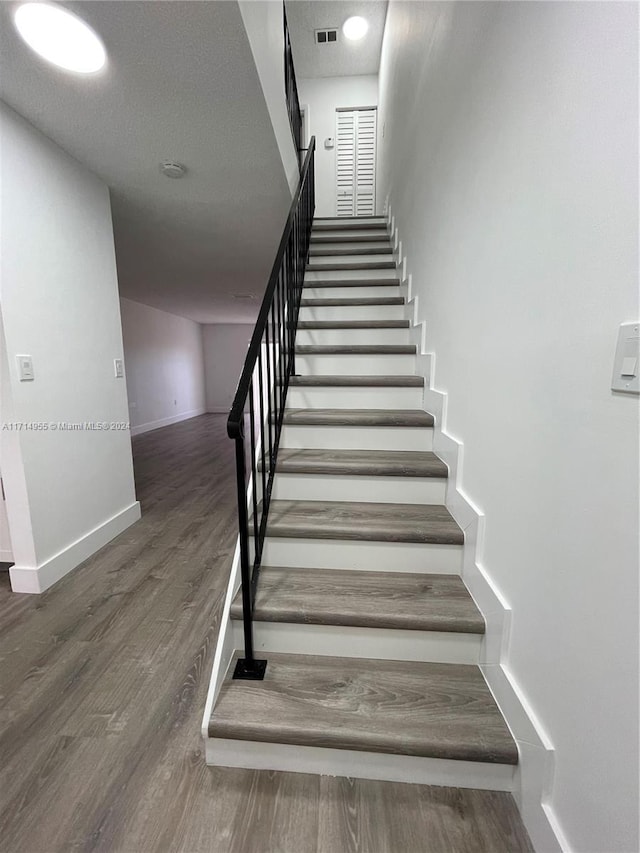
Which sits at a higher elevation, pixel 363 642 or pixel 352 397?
pixel 352 397

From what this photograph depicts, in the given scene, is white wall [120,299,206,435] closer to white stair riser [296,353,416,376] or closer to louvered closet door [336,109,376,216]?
louvered closet door [336,109,376,216]

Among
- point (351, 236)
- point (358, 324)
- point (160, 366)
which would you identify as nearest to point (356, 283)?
point (358, 324)

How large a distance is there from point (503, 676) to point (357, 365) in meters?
1.71

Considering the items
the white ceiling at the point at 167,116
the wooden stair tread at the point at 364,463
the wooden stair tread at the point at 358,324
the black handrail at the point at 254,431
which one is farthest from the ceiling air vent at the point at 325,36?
the wooden stair tread at the point at 364,463

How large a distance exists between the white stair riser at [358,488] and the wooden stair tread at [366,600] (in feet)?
1.17

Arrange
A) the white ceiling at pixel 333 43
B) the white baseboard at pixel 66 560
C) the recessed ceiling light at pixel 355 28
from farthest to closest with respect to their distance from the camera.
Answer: the recessed ceiling light at pixel 355 28
the white ceiling at pixel 333 43
the white baseboard at pixel 66 560

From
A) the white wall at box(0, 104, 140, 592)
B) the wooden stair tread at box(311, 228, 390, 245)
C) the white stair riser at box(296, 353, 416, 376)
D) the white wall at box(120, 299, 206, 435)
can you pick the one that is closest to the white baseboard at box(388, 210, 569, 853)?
the white stair riser at box(296, 353, 416, 376)

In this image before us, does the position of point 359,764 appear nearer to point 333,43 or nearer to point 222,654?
point 222,654

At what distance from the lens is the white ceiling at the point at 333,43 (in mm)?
3707

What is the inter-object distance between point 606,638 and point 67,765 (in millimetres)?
1486

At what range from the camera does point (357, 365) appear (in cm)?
227

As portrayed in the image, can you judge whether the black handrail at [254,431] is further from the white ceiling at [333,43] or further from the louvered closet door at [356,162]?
the white ceiling at [333,43]

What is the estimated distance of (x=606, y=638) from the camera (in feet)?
2.22

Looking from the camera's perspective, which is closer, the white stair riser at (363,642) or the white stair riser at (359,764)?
the white stair riser at (359,764)
